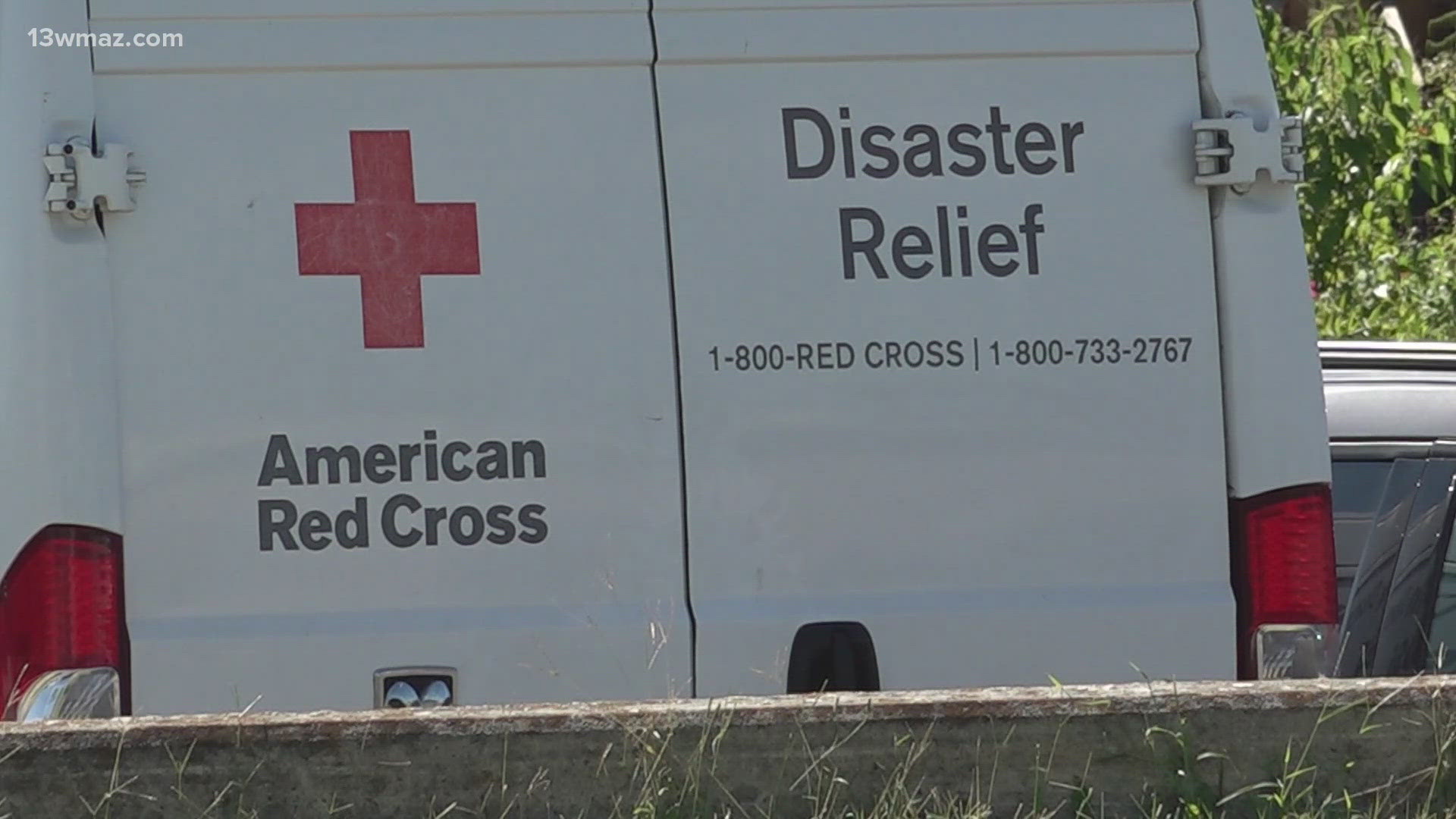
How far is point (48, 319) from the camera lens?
2934mm

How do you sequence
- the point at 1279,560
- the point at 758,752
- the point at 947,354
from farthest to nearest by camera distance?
the point at 1279,560 < the point at 947,354 < the point at 758,752

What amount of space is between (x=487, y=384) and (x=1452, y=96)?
6987 millimetres

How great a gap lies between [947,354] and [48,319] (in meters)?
1.51

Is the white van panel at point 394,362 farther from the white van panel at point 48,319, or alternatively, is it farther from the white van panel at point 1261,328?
the white van panel at point 1261,328

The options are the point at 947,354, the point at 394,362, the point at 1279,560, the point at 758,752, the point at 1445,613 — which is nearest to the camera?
the point at 758,752

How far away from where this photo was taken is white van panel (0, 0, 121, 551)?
115 inches

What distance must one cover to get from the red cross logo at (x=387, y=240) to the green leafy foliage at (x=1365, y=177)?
5642mm

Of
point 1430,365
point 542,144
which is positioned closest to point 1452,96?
point 1430,365

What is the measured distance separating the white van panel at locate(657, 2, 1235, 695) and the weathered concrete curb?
30 centimetres

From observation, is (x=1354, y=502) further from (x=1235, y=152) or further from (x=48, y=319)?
(x=48, y=319)

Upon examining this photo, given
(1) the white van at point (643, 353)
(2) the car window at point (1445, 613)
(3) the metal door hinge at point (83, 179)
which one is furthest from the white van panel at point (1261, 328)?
(3) the metal door hinge at point (83, 179)

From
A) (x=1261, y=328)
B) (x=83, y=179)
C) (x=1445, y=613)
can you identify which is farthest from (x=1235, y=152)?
(x=83, y=179)

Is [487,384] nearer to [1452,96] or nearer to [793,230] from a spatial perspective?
[793,230]

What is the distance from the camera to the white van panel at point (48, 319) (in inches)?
115
